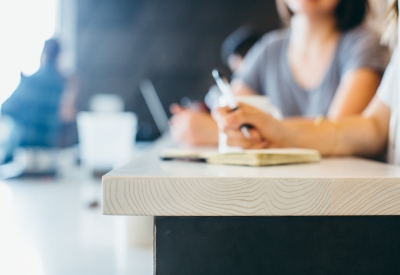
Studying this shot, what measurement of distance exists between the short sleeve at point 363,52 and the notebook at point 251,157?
1.77 ft

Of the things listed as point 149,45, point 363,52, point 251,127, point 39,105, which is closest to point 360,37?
point 363,52

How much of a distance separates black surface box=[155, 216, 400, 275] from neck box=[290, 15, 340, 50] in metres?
0.85

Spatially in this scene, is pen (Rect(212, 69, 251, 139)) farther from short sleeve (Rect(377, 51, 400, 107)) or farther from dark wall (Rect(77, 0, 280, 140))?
dark wall (Rect(77, 0, 280, 140))

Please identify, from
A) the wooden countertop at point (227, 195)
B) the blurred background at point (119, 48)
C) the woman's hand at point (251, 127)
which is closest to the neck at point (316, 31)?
the woman's hand at point (251, 127)

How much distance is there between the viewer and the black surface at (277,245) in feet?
1.34

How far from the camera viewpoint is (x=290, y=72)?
48.2 inches

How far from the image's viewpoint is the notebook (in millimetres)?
517

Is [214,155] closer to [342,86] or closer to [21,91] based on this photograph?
[342,86]

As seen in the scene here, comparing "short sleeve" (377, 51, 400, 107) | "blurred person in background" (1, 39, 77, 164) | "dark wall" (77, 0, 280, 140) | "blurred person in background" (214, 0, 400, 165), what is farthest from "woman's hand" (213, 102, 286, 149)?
"dark wall" (77, 0, 280, 140)

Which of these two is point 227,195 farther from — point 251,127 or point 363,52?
point 363,52

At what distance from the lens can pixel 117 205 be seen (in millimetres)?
376

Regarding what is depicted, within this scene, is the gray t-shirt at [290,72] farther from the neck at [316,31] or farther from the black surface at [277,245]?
the black surface at [277,245]

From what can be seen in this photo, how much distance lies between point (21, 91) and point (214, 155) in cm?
238

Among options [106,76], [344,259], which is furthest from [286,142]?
[106,76]
